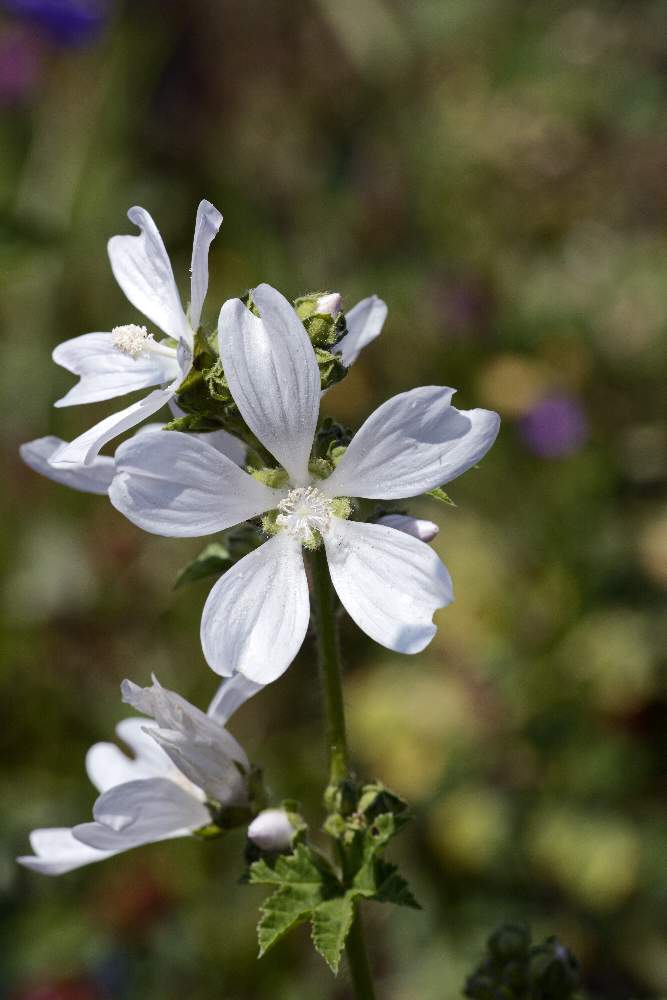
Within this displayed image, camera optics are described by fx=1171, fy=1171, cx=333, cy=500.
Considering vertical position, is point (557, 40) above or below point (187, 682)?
above

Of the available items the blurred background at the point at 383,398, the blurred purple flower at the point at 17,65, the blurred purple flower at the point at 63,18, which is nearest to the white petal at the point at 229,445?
the blurred background at the point at 383,398

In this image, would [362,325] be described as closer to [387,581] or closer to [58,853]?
[387,581]

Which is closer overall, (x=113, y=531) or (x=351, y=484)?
(x=351, y=484)

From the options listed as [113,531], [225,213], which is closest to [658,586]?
[113,531]

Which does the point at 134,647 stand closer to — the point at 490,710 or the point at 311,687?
the point at 311,687

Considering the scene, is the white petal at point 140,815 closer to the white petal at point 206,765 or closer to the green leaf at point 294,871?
the white petal at point 206,765

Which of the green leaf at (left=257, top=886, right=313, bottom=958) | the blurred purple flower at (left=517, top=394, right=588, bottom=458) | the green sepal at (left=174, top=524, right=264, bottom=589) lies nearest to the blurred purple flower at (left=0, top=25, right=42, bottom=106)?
the blurred purple flower at (left=517, top=394, right=588, bottom=458)
